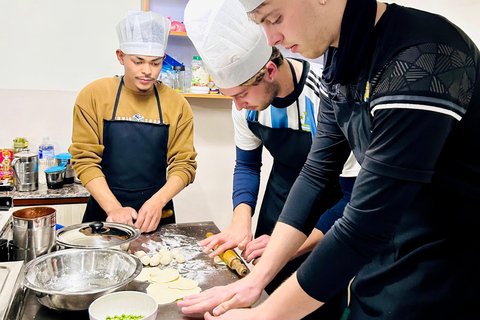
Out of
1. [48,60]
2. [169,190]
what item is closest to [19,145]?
[48,60]

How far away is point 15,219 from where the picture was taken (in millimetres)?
1243

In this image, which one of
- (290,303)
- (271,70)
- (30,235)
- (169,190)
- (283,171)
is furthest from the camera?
(169,190)

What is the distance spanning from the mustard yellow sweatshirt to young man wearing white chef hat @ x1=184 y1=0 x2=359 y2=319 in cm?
45

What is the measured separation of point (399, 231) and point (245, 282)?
45cm

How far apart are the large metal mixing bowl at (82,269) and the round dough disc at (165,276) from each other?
96 mm

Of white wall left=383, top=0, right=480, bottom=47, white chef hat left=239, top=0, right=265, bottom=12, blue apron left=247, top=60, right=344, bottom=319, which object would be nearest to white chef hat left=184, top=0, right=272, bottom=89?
blue apron left=247, top=60, right=344, bottom=319

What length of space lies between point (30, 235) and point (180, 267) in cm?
48

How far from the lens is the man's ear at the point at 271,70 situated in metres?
1.54

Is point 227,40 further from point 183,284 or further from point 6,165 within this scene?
point 6,165

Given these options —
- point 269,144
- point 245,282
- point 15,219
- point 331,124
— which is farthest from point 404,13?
point 15,219

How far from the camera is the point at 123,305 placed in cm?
100

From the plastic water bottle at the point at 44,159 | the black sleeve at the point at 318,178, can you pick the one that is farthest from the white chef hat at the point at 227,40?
the plastic water bottle at the point at 44,159

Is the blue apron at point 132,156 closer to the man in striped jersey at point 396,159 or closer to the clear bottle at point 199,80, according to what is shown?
the clear bottle at point 199,80

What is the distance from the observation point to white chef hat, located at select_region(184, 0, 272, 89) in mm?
1436
